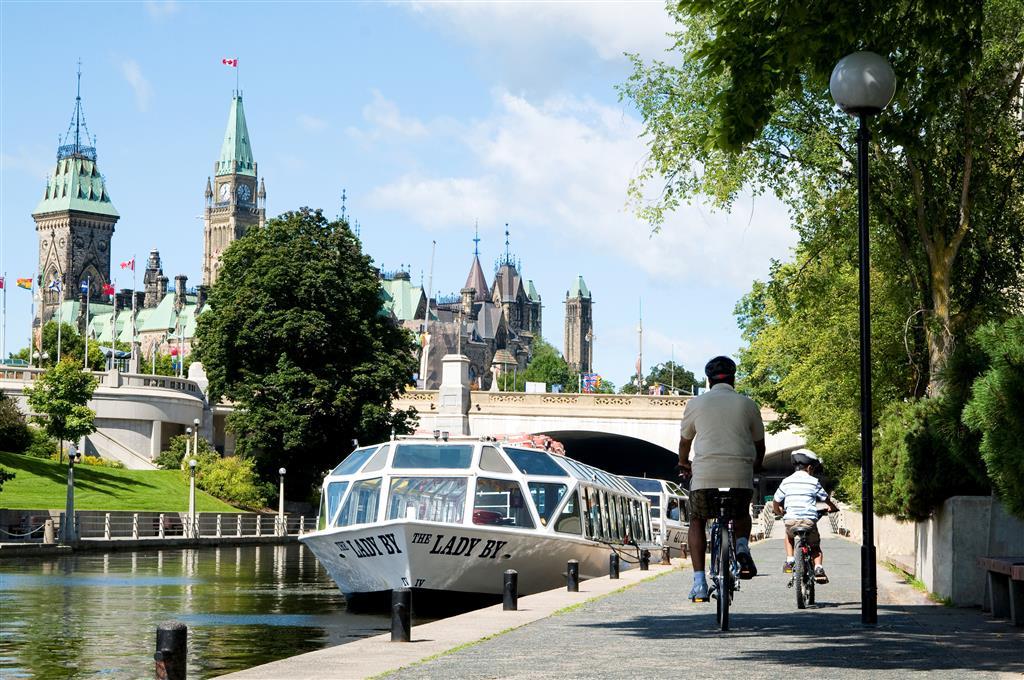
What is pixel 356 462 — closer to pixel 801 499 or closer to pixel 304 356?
pixel 801 499

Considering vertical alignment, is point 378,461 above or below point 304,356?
below

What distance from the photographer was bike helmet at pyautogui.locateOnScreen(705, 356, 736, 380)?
13117 millimetres

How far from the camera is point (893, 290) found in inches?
1307

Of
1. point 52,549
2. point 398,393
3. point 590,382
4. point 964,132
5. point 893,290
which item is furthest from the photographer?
point 590,382

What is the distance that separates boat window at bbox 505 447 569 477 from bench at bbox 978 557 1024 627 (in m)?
13.7

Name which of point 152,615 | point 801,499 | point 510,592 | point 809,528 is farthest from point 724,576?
point 152,615

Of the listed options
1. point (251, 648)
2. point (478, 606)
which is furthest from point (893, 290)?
point (251, 648)

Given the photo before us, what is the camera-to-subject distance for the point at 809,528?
16.9m

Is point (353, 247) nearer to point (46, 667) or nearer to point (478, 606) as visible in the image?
point (478, 606)

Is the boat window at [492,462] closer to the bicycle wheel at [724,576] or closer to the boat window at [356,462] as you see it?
the boat window at [356,462]

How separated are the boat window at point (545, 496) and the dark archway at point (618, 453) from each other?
62.4 m

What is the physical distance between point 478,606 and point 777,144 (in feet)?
36.4

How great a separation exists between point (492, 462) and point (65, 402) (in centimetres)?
4642

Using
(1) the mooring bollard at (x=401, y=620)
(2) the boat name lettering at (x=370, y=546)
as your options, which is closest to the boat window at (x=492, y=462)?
(2) the boat name lettering at (x=370, y=546)
